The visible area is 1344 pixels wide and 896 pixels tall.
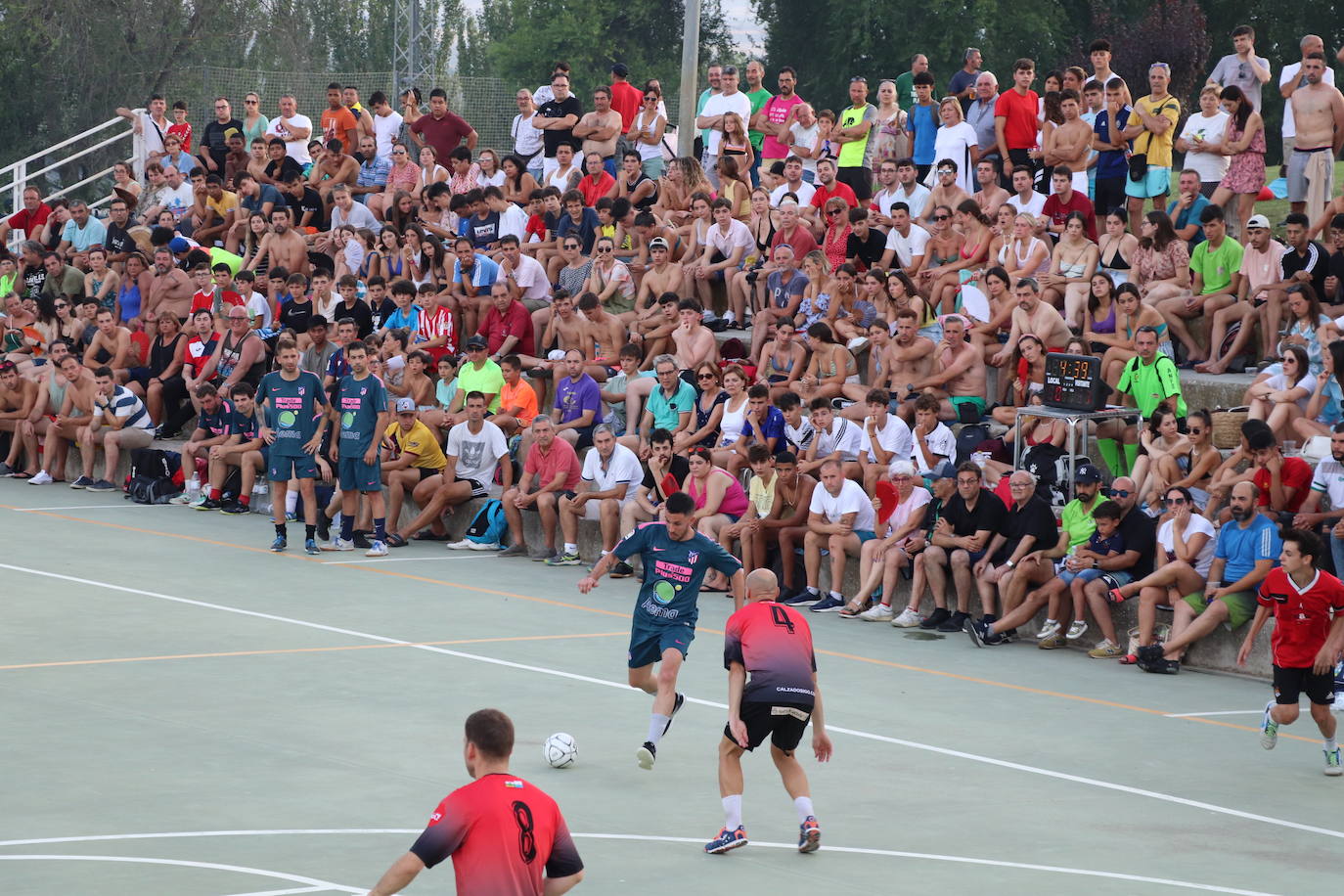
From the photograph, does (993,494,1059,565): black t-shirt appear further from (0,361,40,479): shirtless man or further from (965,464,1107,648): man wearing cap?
(0,361,40,479): shirtless man

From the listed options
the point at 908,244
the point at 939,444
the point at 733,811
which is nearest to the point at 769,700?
the point at 733,811

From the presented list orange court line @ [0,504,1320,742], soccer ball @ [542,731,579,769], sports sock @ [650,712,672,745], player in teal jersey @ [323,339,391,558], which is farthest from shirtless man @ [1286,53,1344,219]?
soccer ball @ [542,731,579,769]

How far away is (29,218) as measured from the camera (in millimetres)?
28828

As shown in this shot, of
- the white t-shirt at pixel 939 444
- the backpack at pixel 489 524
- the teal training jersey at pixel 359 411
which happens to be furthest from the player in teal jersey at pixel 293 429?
the white t-shirt at pixel 939 444

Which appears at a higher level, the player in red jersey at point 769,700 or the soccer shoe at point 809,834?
the player in red jersey at point 769,700

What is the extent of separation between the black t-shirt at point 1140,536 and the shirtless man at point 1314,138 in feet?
20.4

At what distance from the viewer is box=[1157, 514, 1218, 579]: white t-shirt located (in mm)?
14914

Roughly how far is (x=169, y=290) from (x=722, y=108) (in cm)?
794

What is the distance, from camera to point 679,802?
35.2 feet

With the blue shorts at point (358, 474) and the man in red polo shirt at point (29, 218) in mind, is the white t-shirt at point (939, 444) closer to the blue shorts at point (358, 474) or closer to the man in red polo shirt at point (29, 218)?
the blue shorts at point (358, 474)

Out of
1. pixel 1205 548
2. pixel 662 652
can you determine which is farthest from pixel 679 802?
pixel 1205 548

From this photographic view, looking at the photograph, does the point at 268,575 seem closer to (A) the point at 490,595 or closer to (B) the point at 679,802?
(A) the point at 490,595

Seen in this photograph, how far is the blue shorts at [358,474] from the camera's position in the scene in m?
19.0

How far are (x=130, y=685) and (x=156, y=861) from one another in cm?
431
